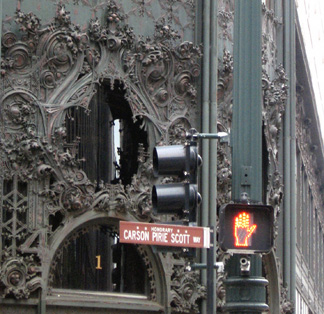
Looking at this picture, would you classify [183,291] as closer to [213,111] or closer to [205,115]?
[205,115]

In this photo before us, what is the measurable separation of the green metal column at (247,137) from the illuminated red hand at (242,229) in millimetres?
316

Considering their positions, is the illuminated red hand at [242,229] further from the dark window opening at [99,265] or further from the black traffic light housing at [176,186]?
the dark window opening at [99,265]

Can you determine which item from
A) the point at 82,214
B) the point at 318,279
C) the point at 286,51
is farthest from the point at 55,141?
the point at 318,279

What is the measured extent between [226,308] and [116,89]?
13902 millimetres

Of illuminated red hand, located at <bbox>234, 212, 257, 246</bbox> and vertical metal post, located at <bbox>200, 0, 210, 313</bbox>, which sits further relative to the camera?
vertical metal post, located at <bbox>200, 0, 210, 313</bbox>

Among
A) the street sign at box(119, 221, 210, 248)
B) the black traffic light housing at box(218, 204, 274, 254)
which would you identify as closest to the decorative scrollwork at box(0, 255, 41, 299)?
the street sign at box(119, 221, 210, 248)

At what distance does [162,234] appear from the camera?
1347 cm

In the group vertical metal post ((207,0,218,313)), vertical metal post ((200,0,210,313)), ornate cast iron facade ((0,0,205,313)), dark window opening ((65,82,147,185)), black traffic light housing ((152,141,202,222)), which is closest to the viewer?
black traffic light housing ((152,141,202,222))

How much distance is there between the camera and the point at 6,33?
969 inches

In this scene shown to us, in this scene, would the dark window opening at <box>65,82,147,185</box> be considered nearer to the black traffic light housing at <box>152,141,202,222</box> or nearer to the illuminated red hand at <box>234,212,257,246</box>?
the black traffic light housing at <box>152,141,202,222</box>

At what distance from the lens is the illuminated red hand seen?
42.4ft

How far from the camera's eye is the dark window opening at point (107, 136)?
25.8m

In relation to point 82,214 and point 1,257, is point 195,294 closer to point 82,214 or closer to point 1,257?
point 82,214

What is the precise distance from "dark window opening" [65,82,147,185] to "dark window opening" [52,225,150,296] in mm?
1400
